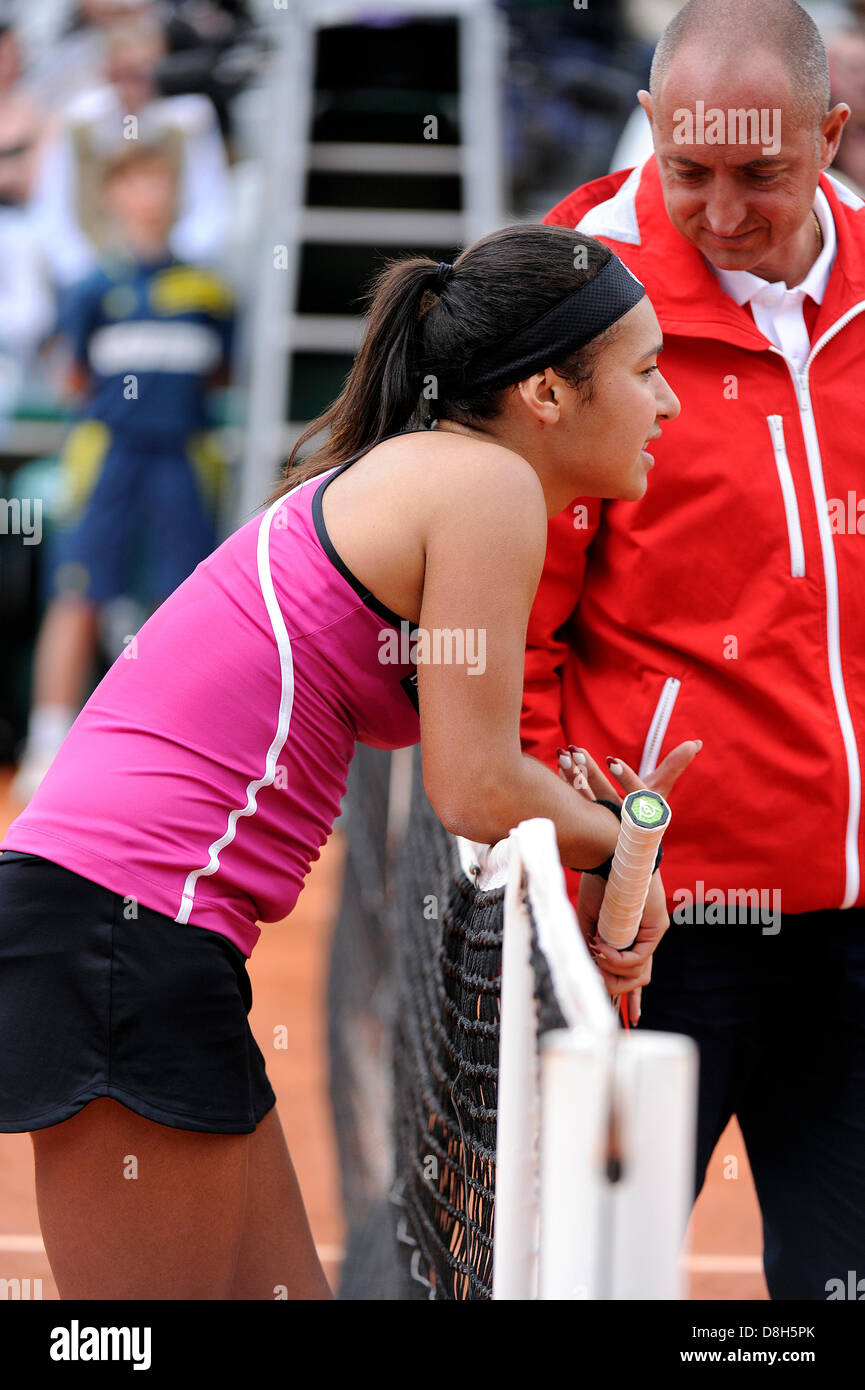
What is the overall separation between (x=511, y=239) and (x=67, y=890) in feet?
2.76

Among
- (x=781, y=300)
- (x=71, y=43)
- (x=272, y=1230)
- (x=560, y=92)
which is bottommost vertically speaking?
(x=272, y=1230)

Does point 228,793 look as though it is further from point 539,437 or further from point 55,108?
point 55,108

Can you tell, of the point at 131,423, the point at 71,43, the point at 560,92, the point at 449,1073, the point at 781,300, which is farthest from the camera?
the point at 71,43

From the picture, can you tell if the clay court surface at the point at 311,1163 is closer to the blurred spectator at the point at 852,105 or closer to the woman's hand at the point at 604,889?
the woman's hand at the point at 604,889

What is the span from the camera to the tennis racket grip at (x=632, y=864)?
1.70 meters

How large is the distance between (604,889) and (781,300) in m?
0.81

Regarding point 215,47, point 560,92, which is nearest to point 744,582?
point 560,92

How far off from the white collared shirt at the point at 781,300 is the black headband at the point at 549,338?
0.39m

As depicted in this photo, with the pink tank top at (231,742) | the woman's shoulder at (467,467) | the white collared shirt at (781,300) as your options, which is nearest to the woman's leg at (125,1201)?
the pink tank top at (231,742)

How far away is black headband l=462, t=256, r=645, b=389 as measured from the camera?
1.76 meters

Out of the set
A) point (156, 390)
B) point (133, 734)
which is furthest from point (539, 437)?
point (156, 390)

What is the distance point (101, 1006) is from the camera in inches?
63.6

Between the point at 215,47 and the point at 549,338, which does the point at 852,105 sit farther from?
the point at 215,47
